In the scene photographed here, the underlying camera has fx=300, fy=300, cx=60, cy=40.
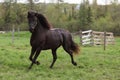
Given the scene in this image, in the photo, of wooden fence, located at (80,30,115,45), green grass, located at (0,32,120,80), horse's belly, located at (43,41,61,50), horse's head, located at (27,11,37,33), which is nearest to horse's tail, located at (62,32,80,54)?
horse's belly, located at (43,41,61,50)

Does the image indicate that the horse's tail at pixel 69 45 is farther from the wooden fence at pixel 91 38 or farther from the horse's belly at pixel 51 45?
the wooden fence at pixel 91 38

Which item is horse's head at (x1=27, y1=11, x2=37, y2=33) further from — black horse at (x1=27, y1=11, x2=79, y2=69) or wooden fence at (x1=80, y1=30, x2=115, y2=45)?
wooden fence at (x1=80, y1=30, x2=115, y2=45)

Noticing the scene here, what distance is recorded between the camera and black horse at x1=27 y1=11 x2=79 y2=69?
9602 mm

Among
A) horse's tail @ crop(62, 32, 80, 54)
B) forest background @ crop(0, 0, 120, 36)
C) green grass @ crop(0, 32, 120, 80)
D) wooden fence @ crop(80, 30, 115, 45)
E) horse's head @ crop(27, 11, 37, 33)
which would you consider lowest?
forest background @ crop(0, 0, 120, 36)

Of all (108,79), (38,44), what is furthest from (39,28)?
(108,79)

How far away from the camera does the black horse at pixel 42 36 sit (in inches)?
378

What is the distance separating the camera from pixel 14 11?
5872cm

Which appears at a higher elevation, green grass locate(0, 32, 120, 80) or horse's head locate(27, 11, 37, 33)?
horse's head locate(27, 11, 37, 33)

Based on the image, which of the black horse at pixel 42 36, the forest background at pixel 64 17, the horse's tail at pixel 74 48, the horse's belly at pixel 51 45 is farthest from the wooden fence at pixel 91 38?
the forest background at pixel 64 17

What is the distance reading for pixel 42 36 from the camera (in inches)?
395

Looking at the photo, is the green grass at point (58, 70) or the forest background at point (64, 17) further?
the forest background at point (64, 17)

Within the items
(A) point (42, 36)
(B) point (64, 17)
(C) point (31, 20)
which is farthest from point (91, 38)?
(B) point (64, 17)

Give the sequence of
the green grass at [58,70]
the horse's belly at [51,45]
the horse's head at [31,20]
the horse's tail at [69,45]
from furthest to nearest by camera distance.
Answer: the horse's tail at [69,45] → the horse's belly at [51,45] → the horse's head at [31,20] → the green grass at [58,70]

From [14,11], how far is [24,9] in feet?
6.63
